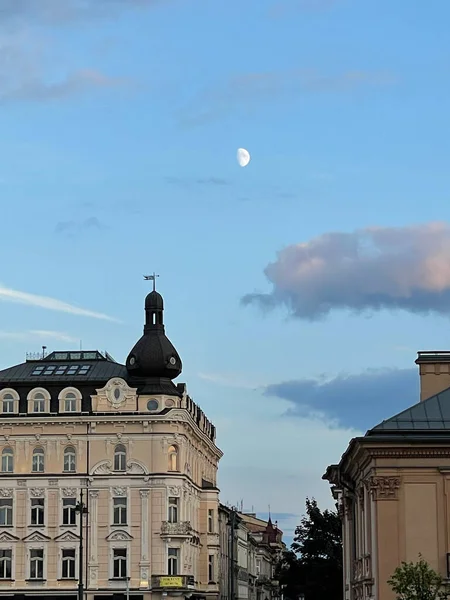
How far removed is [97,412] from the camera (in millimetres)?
103250

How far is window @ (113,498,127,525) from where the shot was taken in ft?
336

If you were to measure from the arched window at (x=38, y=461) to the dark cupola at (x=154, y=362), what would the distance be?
9.31 m

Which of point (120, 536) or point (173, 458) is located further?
point (173, 458)

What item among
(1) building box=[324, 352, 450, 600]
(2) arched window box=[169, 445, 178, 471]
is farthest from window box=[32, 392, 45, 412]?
(1) building box=[324, 352, 450, 600]

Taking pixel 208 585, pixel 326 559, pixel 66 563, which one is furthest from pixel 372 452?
pixel 208 585

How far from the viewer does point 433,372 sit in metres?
62.3

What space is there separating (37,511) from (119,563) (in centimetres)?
770

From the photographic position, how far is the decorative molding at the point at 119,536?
3996 inches

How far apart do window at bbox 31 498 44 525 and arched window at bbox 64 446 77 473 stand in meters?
3.20

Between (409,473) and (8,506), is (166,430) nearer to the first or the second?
(8,506)

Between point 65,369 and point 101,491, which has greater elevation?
point 65,369

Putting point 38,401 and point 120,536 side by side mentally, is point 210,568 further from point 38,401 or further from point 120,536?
point 38,401

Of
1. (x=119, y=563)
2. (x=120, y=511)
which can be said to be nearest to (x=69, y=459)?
(x=120, y=511)

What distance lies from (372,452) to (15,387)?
195ft
